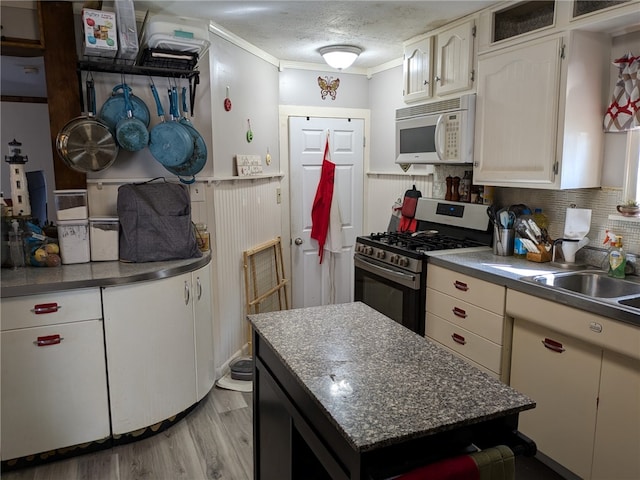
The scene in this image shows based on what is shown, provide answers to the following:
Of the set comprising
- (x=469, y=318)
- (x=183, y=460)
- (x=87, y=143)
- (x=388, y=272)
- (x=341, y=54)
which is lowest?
(x=183, y=460)

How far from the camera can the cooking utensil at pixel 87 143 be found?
95.8 inches

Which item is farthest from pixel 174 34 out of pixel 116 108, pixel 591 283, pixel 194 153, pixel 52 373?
pixel 591 283

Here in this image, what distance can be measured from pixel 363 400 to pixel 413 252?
69.9 inches

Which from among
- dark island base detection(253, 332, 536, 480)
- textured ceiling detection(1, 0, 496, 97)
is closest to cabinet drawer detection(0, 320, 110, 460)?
dark island base detection(253, 332, 536, 480)

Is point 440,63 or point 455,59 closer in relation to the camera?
point 455,59

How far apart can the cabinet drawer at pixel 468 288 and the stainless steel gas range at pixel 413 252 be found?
0.32 ft

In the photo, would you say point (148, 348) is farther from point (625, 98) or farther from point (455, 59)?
point (625, 98)

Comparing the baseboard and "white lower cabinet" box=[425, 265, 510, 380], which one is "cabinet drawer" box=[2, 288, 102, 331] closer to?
the baseboard

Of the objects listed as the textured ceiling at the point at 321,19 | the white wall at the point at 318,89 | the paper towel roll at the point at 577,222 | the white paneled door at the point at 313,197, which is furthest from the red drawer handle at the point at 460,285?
the white wall at the point at 318,89

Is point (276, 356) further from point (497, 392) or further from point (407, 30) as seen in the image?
point (407, 30)

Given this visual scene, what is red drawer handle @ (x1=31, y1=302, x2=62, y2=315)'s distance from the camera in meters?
2.11

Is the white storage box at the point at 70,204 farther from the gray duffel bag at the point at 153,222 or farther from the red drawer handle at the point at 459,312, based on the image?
the red drawer handle at the point at 459,312

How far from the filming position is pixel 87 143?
2463mm

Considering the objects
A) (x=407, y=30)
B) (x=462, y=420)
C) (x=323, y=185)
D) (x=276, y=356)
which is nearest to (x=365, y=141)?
(x=323, y=185)
